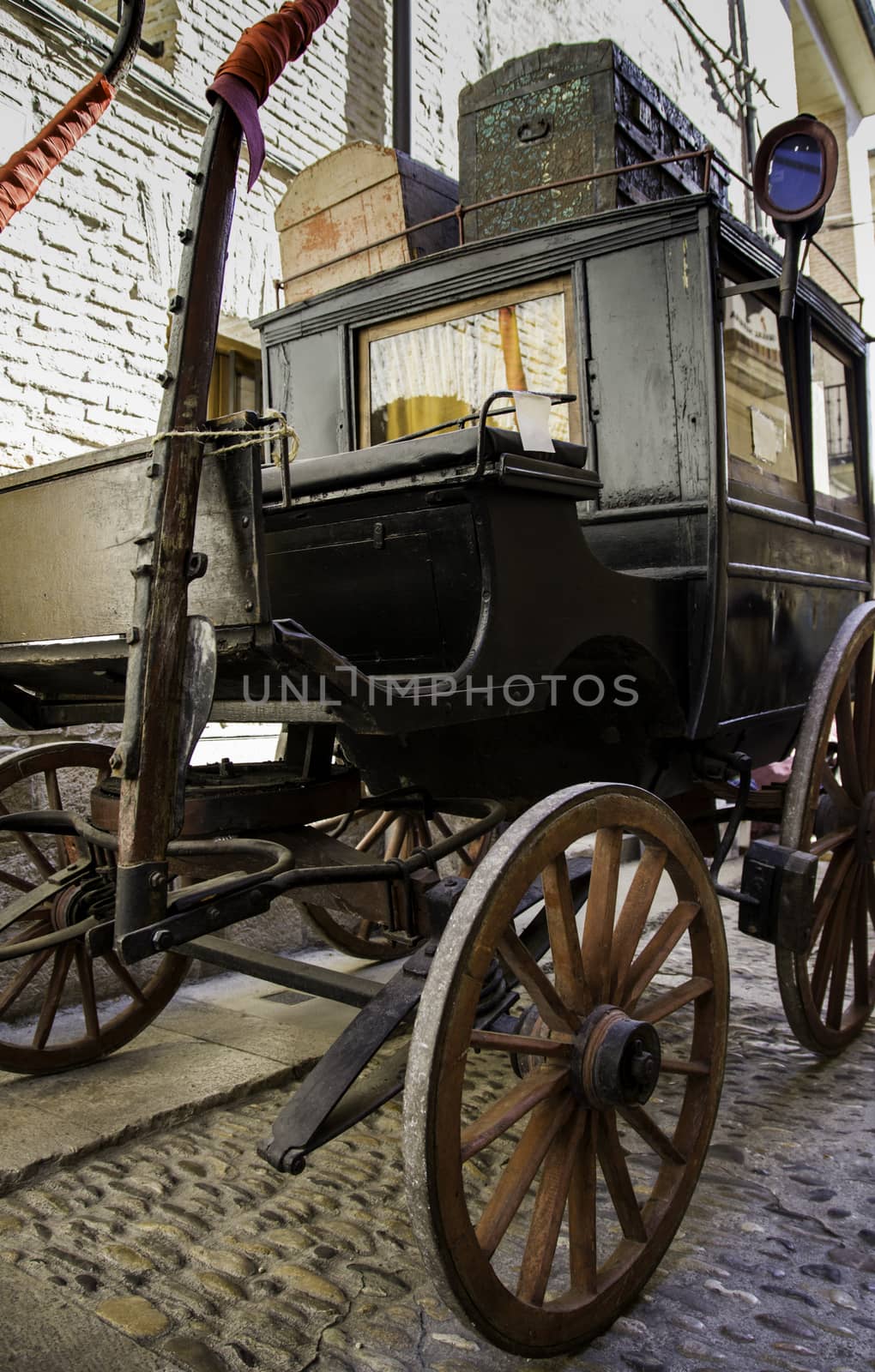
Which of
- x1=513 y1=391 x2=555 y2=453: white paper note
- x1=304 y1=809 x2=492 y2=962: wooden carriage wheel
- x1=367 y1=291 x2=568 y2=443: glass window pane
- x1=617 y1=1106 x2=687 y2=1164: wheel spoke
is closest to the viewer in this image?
x1=617 y1=1106 x2=687 y2=1164: wheel spoke

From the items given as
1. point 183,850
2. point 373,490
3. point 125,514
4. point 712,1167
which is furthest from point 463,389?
point 712,1167

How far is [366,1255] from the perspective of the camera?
2.14 metres

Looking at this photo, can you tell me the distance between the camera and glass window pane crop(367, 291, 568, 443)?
316 cm

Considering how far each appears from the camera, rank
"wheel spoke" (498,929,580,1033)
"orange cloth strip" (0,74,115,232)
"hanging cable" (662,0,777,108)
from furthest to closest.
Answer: "hanging cable" (662,0,777,108) < "orange cloth strip" (0,74,115,232) < "wheel spoke" (498,929,580,1033)

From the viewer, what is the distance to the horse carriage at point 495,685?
1.72 m

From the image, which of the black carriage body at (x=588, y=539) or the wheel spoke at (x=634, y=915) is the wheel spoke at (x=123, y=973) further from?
the wheel spoke at (x=634, y=915)

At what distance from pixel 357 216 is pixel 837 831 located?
2.71m

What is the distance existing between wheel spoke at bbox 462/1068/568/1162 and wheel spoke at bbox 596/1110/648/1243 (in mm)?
162

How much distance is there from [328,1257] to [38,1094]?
116cm

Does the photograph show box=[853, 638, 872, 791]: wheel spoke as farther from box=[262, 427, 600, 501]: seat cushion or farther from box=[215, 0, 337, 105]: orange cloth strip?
box=[215, 0, 337, 105]: orange cloth strip

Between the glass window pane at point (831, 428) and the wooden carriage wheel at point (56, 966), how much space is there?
2.68 m

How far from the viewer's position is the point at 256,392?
5664 millimetres

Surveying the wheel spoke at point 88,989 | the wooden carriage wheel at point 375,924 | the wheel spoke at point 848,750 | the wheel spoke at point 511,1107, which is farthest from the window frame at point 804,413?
the wheel spoke at point 88,989

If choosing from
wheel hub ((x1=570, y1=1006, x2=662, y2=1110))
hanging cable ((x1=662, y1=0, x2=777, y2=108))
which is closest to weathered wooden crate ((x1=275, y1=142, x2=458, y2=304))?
wheel hub ((x1=570, y1=1006, x2=662, y2=1110))
